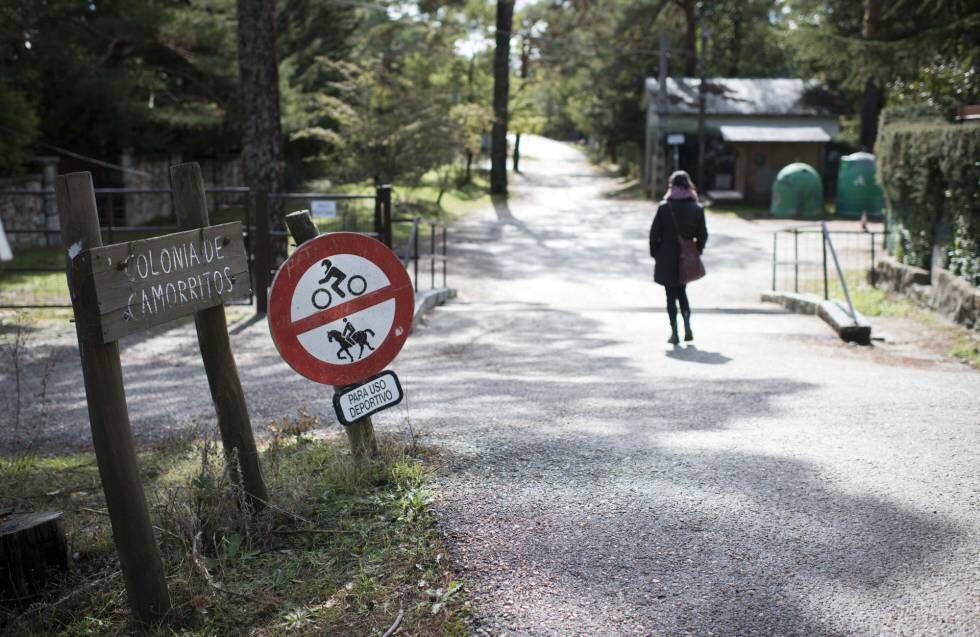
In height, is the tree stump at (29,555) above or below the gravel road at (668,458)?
above

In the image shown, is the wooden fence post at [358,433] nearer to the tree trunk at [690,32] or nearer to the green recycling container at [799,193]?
the green recycling container at [799,193]

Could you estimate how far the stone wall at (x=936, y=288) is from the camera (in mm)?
11594

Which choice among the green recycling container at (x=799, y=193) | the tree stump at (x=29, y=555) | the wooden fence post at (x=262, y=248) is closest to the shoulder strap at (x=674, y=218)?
the wooden fence post at (x=262, y=248)

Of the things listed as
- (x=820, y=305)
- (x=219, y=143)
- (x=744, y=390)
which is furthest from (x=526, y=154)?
(x=744, y=390)

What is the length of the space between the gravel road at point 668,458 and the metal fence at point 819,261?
12.8 ft

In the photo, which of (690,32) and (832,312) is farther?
(690,32)

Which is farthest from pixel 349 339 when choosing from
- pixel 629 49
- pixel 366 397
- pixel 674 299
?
pixel 629 49

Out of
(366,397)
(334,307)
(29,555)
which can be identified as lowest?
(29,555)

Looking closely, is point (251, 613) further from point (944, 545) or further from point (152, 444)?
point (152, 444)

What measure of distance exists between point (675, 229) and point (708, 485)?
5905mm

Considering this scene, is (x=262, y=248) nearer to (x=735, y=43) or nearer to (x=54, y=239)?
(x=54, y=239)

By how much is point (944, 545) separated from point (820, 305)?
30.4 feet

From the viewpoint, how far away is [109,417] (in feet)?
11.6

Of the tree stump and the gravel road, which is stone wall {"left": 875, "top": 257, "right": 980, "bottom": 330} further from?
the tree stump
